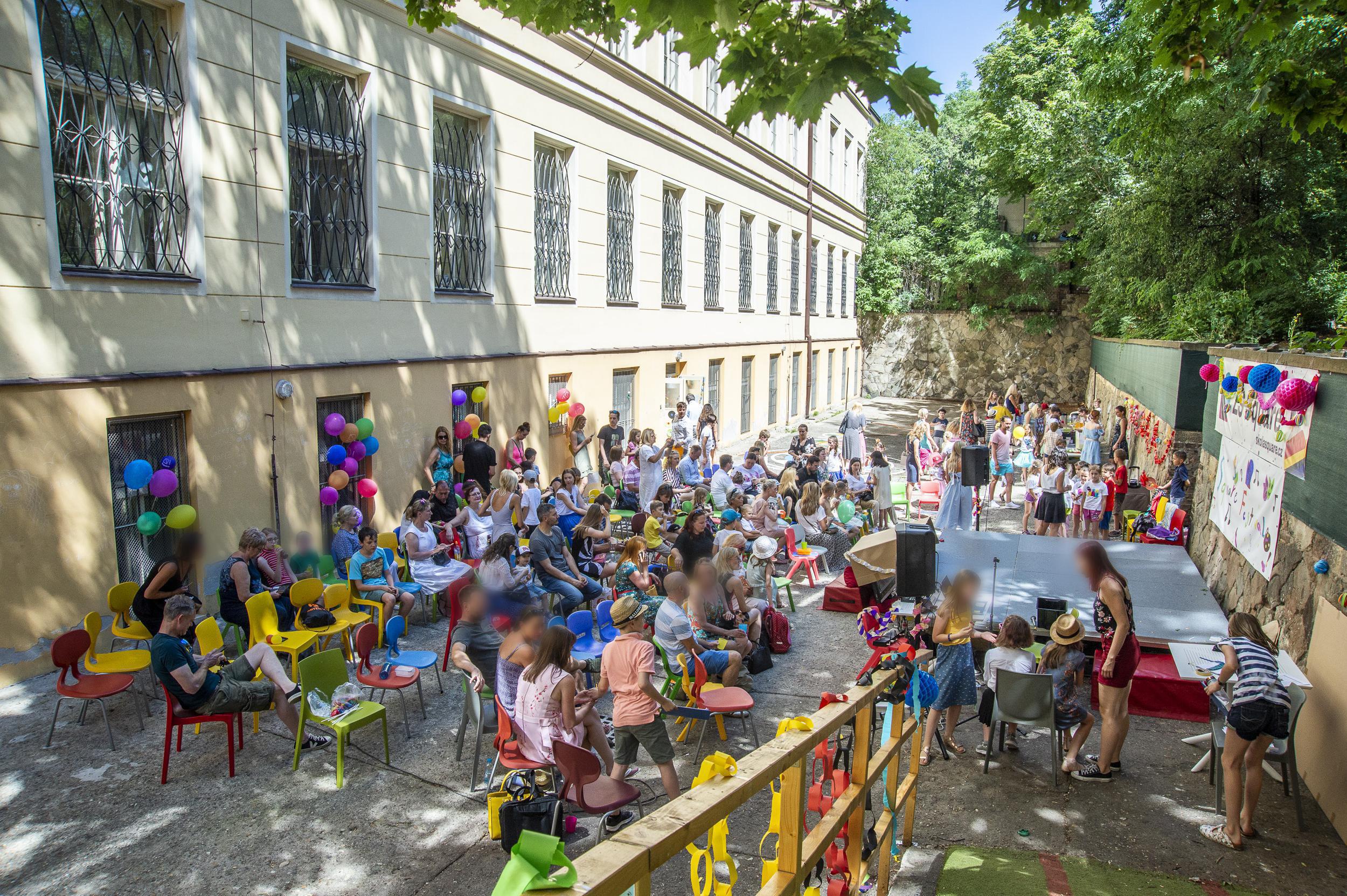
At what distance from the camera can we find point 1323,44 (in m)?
11.9

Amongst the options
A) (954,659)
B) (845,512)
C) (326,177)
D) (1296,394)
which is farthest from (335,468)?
(1296,394)

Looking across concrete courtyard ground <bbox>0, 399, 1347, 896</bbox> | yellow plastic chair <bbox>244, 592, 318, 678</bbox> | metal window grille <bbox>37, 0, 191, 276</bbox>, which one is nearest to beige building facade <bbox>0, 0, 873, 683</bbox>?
metal window grille <bbox>37, 0, 191, 276</bbox>

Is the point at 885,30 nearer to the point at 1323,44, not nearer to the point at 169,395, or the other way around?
the point at 169,395

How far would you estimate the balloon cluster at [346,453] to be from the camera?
9.77 metres

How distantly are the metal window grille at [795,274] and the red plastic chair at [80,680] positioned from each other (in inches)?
955

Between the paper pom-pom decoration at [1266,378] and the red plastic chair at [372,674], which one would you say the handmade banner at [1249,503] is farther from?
the red plastic chair at [372,674]

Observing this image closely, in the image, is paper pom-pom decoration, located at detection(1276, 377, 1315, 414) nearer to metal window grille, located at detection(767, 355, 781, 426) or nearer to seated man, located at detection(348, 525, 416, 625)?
seated man, located at detection(348, 525, 416, 625)

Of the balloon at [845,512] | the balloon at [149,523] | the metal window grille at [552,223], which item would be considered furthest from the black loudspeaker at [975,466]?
the balloon at [149,523]

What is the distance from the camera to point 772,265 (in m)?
26.4

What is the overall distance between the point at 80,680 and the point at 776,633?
6002mm

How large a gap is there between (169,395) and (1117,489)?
13309 millimetres

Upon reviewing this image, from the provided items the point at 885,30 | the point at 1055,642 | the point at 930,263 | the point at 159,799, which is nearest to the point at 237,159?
the point at 159,799

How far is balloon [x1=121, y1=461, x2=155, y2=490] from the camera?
7.59 metres

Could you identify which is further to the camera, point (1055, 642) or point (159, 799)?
point (1055, 642)
